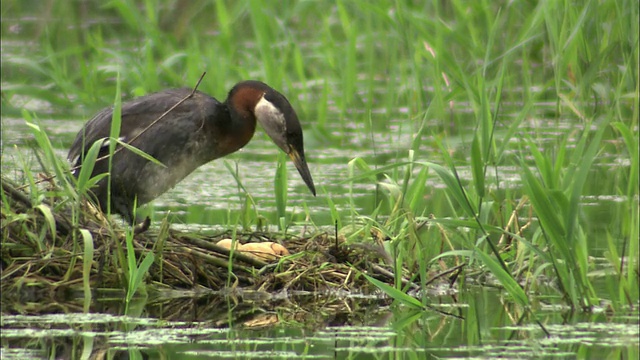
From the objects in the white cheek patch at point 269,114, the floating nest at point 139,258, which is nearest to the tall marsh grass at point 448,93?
the floating nest at point 139,258

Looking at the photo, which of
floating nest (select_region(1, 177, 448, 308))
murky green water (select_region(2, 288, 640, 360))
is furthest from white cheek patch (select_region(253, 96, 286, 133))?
murky green water (select_region(2, 288, 640, 360))

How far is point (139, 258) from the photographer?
5.64 metres

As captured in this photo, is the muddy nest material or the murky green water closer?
the murky green water

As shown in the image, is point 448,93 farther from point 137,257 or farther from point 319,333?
point 319,333

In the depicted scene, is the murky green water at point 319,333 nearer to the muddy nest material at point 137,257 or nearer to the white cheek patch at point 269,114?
the muddy nest material at point 137,257

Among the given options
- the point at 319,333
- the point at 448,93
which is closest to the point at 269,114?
Result: the point at 448,93

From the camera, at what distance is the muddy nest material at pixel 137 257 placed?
5461mm

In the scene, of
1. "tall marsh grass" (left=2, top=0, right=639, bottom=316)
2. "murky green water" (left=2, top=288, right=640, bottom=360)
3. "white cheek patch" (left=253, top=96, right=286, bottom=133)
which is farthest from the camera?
"white cheek patch" (left=253, top=96, right=286, bottom=133)

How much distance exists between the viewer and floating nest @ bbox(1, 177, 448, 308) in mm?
5453

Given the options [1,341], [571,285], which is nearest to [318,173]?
[571,285]

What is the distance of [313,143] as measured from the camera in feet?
31.4

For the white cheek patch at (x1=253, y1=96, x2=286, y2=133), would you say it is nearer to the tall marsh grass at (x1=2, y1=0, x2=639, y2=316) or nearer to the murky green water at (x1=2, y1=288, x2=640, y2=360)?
the tall marsh grass at (x1=2, y1=0, x2=639, y2=316)

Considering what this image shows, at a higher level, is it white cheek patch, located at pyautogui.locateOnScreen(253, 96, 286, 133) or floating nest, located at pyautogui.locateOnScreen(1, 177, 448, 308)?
white cheek patch, located at pyautogui.locateOnScreen(253, 96, 286, 133)

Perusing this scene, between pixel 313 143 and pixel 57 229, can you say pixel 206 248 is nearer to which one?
pixel 57 229
